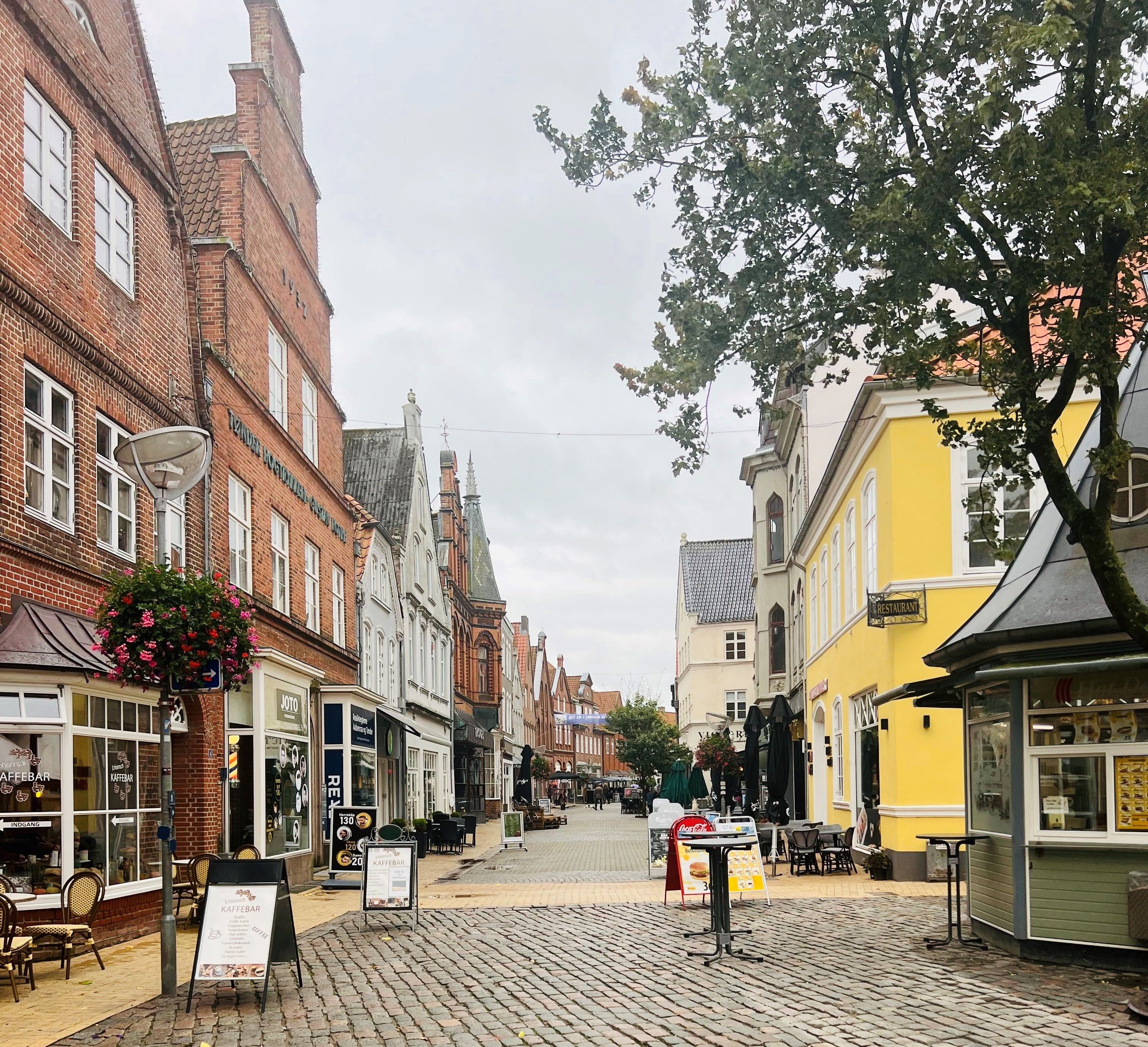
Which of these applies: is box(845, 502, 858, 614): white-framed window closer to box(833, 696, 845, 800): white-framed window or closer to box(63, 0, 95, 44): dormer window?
box(833, 696, 845, 800): white-framed window

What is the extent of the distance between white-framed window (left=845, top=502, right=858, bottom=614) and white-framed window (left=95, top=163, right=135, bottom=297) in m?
12.7

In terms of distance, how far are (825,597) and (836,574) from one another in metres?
2.49

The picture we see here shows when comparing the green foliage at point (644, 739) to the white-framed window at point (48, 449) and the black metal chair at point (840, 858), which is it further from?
the white-framed window at point (48, 449)

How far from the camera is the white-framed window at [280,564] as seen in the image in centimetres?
2267

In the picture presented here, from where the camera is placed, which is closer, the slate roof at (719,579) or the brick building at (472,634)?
the brick building at (472,634)

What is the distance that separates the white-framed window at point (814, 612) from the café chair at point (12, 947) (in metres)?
21.3

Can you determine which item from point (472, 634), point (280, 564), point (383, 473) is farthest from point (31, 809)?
point (472, 634)

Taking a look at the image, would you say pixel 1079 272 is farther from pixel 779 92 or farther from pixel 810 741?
pixel 810 741

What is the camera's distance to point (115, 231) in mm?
15766

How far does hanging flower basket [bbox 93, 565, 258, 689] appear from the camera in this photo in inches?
419

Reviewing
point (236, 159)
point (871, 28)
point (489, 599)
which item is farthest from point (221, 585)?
point (489, 599)

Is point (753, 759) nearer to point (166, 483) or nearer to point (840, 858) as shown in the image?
point (840, 858)

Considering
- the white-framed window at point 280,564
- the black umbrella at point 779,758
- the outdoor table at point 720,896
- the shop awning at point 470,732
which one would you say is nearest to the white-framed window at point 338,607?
the white-framed window at point 280,564

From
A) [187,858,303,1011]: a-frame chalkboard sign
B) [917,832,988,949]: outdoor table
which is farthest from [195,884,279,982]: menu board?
[917,832,988,949]: outdoor table
